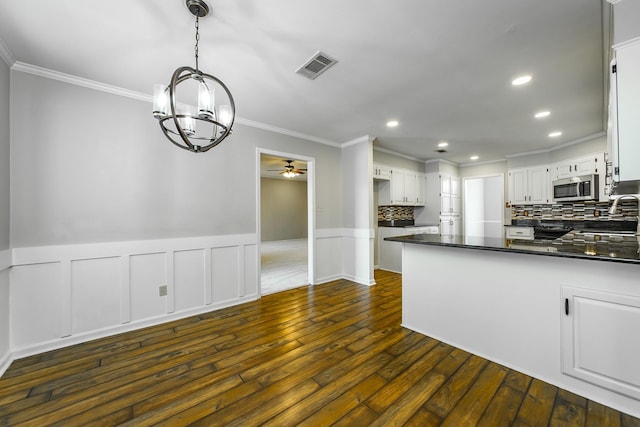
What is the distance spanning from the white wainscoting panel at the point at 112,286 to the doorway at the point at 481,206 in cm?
624

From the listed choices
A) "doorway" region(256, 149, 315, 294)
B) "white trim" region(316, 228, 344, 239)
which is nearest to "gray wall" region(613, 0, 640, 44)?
"white trim" region(316, 228, 344, 239)

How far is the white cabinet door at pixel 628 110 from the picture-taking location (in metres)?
1.49

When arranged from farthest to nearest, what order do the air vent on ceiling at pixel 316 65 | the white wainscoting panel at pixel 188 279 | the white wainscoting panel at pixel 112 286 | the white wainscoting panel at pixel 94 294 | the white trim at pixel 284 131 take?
1. the white trim at pixel 284 131
2. the white wainscoting panel at pixel 188 279
3. the white wainscoting panel at pixel 94 294
4. the white wainscoting panel at pixel 112 286
5. the air vent on ceiling at pixel 316 65

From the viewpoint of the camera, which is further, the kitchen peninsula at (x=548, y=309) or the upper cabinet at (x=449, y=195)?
the upper cabinet at (x=449, y=195)

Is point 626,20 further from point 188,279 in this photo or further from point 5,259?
point 5,259

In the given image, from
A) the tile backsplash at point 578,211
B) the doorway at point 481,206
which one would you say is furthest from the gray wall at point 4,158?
the doorway at point 481,206

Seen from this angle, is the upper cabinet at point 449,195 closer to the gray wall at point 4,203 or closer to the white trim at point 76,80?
the white trim at point 76,80

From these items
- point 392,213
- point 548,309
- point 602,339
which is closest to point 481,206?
point 392,213

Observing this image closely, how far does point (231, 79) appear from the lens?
250 centimetres

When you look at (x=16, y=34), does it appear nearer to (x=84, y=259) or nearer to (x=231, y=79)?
(x=231, y=79)

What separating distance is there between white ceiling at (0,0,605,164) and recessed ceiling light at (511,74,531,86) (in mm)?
58

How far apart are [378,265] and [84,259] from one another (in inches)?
189

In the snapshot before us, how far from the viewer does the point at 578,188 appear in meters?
4.41

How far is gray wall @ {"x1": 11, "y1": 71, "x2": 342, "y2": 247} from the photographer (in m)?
2.28
